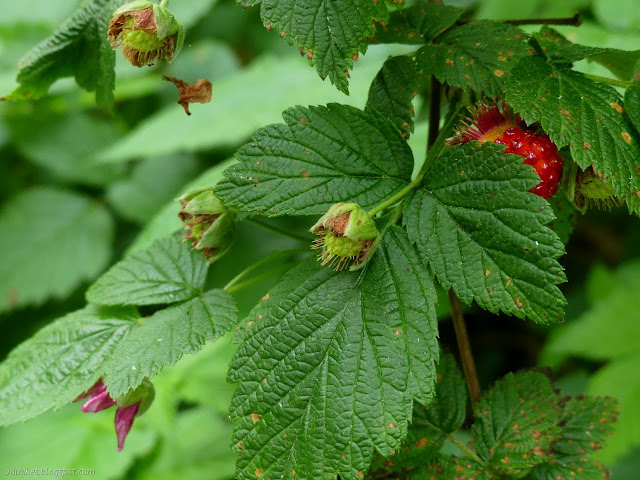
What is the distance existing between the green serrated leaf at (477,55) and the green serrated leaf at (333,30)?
4.4 inches

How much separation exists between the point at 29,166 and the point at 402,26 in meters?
2.32

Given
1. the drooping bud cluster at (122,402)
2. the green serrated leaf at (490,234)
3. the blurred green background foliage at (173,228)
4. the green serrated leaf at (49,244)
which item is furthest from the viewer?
the green serrated leaf at (49,244)

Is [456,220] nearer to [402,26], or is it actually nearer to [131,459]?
[402,26]

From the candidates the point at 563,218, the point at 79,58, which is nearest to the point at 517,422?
the point at 563,218

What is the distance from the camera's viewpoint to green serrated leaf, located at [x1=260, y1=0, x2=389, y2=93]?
65 centimetres

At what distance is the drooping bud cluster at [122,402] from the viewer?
81 cm

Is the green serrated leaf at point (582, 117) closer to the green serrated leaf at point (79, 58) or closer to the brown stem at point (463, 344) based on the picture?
the brown stem at point (463, 344)

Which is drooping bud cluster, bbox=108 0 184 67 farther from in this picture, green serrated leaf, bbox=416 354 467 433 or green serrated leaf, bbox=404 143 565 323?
green serrated leaf, bbox=416 354 467 433

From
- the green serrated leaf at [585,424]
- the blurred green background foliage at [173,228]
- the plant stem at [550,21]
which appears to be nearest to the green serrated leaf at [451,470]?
the green serrated leaf at [585,424]

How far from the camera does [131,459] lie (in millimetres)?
1514

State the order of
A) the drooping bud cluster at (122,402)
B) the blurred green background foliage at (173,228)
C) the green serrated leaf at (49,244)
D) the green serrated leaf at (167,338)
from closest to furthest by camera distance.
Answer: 1. the green serrated leaf at (167,338)
2. the drooping bud cluster at (122,402)
3. the blurred green background foliage at (173,228)
4. the green serrated leaf at (49,244)

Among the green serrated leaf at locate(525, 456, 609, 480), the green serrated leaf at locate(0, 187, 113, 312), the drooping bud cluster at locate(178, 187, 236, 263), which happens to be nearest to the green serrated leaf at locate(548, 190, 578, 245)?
the green serrated leaf at locate(525, 456, 609, 480)

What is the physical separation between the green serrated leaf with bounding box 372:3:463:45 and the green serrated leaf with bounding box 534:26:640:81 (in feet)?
0.36

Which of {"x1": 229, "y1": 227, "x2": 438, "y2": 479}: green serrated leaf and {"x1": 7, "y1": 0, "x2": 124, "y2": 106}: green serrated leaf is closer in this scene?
{"x1": 229, "y1": 227, "x2": 438, "y2": 479}: green serrated leaf
